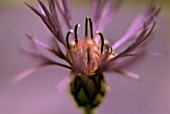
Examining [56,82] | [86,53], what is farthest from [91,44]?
[56,82]

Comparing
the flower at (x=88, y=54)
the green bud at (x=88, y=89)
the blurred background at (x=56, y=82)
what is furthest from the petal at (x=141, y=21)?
the blurred background at (x=56, y=82)

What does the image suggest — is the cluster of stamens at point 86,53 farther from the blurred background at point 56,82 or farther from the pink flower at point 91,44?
the blurred background at point 56,82

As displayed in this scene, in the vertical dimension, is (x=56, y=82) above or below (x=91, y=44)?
below

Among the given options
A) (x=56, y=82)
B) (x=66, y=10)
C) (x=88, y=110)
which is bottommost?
(x=56, y=82)

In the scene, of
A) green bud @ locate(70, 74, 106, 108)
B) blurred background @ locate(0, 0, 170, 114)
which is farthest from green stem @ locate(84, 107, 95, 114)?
blurred background @ locate(0, 0, 170, 114)

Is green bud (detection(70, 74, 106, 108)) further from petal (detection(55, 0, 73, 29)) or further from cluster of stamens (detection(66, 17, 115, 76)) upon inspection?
petal (detection(55, 0, 73, 29))

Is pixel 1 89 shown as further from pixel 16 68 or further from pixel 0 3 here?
pixel 0 3

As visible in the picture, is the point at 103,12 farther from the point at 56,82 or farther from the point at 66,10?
the point at 56,82
